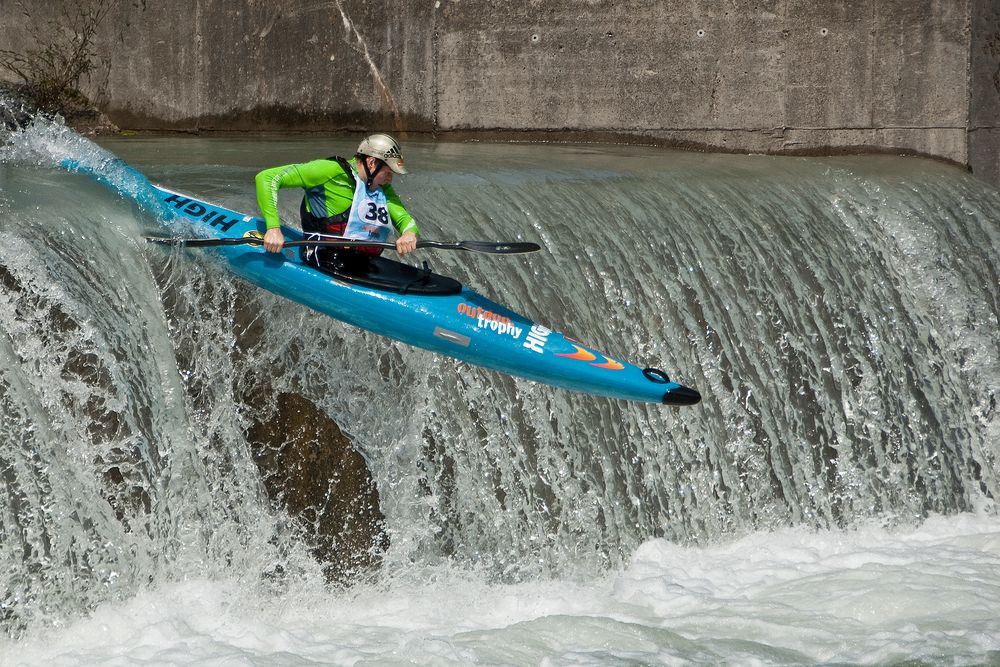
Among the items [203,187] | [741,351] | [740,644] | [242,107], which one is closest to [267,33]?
[242,107]

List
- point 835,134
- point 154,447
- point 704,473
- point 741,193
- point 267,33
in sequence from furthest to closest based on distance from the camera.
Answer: point 267,33, point 835,134, point 741,193, point 704,473, point 154,447

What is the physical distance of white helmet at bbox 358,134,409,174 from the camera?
18.4ft

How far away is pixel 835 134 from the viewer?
35.0 ft

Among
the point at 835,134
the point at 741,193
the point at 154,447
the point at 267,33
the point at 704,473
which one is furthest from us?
the point at 267,33

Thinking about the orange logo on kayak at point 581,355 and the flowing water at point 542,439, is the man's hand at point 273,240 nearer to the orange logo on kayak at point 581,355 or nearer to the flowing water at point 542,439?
the flowing water at point 542,439

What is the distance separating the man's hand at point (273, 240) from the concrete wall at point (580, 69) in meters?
5.84

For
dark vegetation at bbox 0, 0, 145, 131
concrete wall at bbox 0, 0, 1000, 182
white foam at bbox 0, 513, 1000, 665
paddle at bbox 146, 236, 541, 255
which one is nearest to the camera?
white foam at bbox 0, 513, 1000, 665

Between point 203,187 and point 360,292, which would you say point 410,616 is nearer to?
point 360,292

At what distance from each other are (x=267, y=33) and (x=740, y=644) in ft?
25.1

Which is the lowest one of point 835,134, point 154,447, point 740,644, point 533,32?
point 740,644

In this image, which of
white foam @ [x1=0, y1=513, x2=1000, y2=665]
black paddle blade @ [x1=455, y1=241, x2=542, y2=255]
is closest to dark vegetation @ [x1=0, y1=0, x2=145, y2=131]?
black paddle blade @ [x1=455, y1=241, x2=542, y2=255]

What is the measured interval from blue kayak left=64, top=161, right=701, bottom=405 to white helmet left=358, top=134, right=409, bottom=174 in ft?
1.67

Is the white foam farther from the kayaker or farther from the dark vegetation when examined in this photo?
the dark vegetation

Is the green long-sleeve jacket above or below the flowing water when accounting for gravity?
above
